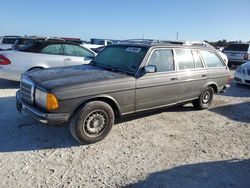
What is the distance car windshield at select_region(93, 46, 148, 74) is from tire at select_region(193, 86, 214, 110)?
222cm

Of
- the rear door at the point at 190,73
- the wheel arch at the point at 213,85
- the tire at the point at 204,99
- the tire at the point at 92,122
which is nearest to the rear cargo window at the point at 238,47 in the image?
the wheel arch at the point at 213,85

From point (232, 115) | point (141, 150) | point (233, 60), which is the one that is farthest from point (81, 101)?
point (233, 60)

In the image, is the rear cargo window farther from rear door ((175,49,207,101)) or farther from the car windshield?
the car windshield

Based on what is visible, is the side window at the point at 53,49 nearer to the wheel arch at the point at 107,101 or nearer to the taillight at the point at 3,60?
the taillight at the point at 3,60

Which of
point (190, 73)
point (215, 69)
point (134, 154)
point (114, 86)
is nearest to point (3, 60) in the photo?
point (114, 86)

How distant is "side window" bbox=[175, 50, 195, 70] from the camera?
5709 mm

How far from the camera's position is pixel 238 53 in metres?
16.1

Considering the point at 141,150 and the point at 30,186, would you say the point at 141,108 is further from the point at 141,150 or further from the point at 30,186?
the point at 30,186

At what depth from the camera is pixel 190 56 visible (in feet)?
19.8

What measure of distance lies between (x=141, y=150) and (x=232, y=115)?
330 cm

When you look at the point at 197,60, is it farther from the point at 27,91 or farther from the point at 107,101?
the point at 27,91

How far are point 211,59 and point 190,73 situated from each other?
113 cm

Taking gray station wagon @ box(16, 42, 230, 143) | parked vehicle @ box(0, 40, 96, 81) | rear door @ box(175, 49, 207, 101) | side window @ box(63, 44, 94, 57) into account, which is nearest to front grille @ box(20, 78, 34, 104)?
gray station wagon @ box(16, 42, 230, 143)

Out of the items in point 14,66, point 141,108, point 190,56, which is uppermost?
→ point 190,56
